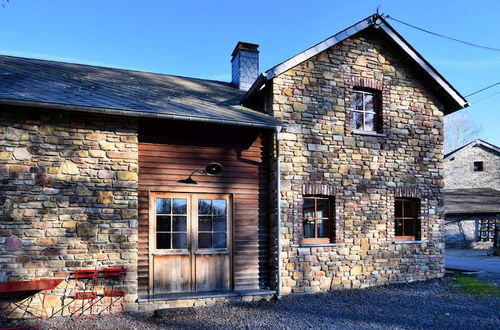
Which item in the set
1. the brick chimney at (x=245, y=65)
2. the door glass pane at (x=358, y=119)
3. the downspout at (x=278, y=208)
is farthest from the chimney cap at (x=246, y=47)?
the downspout at (x=278, y=208)

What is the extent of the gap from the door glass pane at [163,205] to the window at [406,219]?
5696mm

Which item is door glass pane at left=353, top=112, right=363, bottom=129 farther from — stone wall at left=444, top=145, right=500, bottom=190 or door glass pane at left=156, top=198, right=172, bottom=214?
stone wall at left=444, top=145, right=500, bottom=190

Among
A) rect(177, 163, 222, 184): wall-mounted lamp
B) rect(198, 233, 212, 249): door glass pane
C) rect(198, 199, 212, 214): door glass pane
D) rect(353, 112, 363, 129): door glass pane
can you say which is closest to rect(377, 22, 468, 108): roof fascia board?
rect(353, 112, 363, 129): door glass pane

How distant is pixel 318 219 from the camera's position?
9.29 m

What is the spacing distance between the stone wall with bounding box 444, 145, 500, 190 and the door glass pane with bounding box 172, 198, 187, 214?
74.7 feet

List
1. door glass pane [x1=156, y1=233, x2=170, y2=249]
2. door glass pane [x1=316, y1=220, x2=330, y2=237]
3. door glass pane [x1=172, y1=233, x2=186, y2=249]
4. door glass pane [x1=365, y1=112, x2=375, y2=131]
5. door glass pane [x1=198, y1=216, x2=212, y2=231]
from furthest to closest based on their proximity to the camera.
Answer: door glass pane [x1=365, y1=112, x2=375, y2=131] → door glass pane [x1=316, y1=220, x2=330, y2=237] → door glass pane [x1=198, y1=216, x2=212, y2=231] → door glass pane [x1=172, y1=233, x2=186, y2=249] → door glass pane [x1=156, y1=233, x2=170, y2=249]

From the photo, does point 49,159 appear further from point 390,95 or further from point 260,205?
point 390,95

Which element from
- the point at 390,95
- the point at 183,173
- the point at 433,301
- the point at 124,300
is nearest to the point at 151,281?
the point at 124,300

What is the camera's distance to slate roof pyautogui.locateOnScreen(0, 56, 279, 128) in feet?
23.4

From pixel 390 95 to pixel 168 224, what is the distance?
6240 millimetres

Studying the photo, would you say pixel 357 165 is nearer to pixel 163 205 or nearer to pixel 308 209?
pixel 308 209

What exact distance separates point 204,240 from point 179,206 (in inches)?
34.8

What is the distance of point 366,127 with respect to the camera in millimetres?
10125

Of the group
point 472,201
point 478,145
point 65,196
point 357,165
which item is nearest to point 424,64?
point 357,165
